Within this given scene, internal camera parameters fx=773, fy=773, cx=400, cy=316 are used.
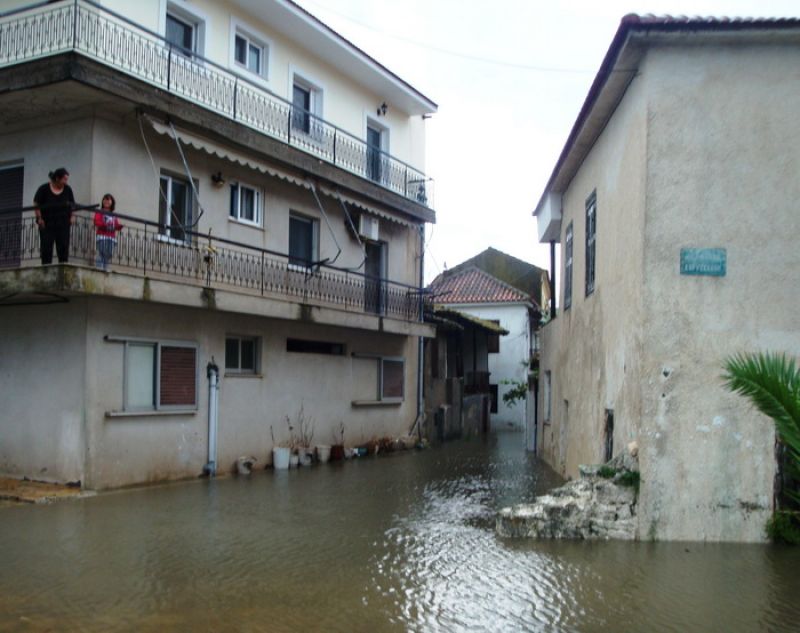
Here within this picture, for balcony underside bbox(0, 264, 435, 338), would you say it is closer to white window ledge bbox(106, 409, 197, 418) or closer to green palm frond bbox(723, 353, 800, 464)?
white window ledge bbox(106, 409, 197, 418)

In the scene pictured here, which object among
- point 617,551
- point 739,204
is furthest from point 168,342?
point 739,204

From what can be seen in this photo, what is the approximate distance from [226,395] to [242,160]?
4523 millimetres

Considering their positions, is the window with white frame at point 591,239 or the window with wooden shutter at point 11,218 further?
the window with white frame at point 591,239

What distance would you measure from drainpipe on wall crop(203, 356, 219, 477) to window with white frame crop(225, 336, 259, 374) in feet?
2.58

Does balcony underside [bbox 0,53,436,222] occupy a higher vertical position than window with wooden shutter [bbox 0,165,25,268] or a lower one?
higher

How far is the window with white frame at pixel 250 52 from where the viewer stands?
53.1ft

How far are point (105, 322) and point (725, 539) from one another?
940cm

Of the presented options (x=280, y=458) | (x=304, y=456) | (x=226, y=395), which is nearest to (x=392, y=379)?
(x=304, y=456)

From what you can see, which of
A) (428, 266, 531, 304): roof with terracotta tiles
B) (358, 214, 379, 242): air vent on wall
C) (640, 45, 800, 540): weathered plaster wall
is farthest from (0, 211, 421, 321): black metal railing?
(428, 266, 531, 304): roof with terracotta tiles

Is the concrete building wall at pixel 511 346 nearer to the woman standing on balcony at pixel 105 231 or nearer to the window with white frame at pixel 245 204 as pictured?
the window with white frame at pixel 245 204

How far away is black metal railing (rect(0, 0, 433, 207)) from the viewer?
12094 millimetres

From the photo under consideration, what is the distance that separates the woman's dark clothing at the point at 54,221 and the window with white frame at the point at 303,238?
634 cm

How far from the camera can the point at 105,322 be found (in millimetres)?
12289

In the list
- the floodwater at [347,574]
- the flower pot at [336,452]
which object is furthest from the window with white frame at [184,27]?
the flower pot at [336,452]
